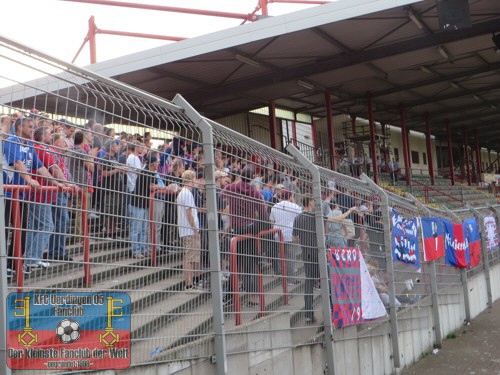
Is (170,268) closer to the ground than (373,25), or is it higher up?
closer to the ground

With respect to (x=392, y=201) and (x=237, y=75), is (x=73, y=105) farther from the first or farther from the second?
(x=237, y=75)

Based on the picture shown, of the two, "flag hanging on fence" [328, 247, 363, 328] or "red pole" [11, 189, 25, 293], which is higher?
"red pole" [11, 189, 25, 293]

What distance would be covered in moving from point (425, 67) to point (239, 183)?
17544 mm

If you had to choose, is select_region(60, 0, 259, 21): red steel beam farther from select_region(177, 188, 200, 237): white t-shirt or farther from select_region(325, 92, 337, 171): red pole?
select_region(177, 188, 200, 237): white t-shirt

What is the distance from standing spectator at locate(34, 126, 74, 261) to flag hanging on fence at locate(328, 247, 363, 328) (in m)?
3.75

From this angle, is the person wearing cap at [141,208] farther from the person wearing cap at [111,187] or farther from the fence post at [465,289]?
the fence post at [465,289]

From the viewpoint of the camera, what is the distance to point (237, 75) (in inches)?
712

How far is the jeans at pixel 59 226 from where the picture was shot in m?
3.08

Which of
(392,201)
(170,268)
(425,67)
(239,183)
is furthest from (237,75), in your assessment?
(170,268)

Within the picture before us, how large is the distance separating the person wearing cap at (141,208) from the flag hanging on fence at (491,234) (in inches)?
446

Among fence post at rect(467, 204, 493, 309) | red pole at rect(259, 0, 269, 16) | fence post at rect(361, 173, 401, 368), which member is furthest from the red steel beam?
fence post at rect(361, 173, 401, 368)

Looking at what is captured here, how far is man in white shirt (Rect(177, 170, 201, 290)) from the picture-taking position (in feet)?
13.2

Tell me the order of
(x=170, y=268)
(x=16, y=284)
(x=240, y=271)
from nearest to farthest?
(x=16, y=284) → (x=170, y=268) → (x=240, y=271)

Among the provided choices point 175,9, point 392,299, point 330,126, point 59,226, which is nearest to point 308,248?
point 392,299
